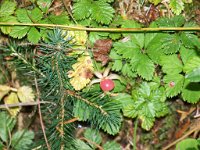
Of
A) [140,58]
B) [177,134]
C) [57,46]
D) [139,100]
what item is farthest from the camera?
[177,134]

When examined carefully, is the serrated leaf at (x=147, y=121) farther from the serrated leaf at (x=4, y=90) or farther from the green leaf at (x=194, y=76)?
the serrated leaf at (x=4, y=90)

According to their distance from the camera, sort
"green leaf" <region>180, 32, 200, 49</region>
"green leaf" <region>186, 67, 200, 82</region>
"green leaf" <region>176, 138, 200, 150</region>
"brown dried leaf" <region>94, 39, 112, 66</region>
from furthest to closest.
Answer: "green leaf" <region>176, 138, 200, 150</region>
"brown dried leaf" <region>94, 39, 112, 66</region>
"green leaf" <region>180, 32, 200, 49</region>
"green leaf" <region>186, 67, 200, 82</region>

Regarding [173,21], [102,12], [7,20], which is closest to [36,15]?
[7,20]

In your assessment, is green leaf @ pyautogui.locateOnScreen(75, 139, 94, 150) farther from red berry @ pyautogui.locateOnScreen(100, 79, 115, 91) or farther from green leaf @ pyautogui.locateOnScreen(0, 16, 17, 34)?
green leaf @ pyautogui.locateOnScreen(0, 16, 17, 34)

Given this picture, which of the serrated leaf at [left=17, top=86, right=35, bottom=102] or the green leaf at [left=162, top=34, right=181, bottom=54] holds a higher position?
the green leaf at [left=162, top=34, right=181, bottom=54]

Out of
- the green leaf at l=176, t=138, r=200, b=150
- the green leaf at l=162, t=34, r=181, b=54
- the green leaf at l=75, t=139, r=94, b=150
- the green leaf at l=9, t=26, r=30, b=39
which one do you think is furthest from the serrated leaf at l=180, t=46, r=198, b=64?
the green leaf at l=9, t=26, r=30, b=39

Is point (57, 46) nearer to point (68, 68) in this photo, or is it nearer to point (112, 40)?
point (68, 68)

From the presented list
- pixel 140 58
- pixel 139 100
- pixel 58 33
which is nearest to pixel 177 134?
pixel 139 100
